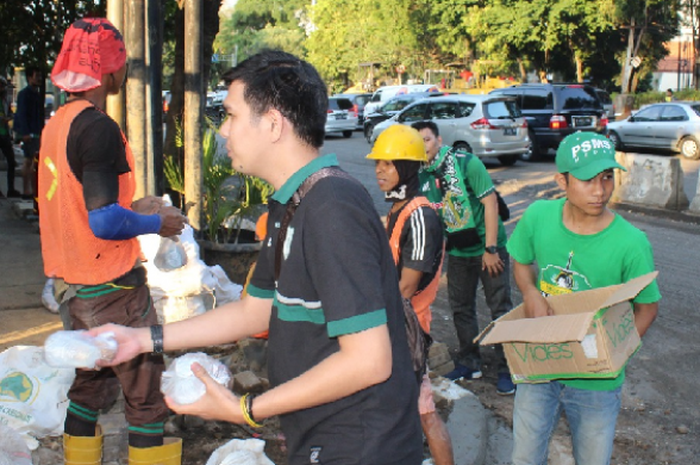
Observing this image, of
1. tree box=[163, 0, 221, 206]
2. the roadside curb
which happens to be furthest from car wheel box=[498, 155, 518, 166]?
tree box=[163, 0, 221, 206]

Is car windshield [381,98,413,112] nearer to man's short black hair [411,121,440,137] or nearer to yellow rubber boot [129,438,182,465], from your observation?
man's short black hair [411,121,440,137]

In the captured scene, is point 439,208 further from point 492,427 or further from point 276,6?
point 276,6

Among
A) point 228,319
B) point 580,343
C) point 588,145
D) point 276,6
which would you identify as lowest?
point 580,343

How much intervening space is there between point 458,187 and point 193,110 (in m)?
2.39

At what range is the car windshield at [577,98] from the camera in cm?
1998

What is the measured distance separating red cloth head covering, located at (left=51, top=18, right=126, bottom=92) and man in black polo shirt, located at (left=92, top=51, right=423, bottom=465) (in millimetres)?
1405

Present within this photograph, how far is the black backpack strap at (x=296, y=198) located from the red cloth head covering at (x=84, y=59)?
1.63m

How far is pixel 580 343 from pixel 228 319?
4.37 feet

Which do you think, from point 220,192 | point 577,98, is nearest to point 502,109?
point 577,98

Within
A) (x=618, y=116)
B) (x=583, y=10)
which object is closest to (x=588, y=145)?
(x=618, y=116)

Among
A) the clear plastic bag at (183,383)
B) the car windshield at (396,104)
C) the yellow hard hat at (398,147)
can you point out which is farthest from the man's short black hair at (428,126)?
the car windshield at (396,104)

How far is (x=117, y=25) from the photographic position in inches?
231

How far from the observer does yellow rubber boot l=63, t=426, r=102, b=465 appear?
3365 millimetres

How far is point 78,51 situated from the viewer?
319 centimetres
